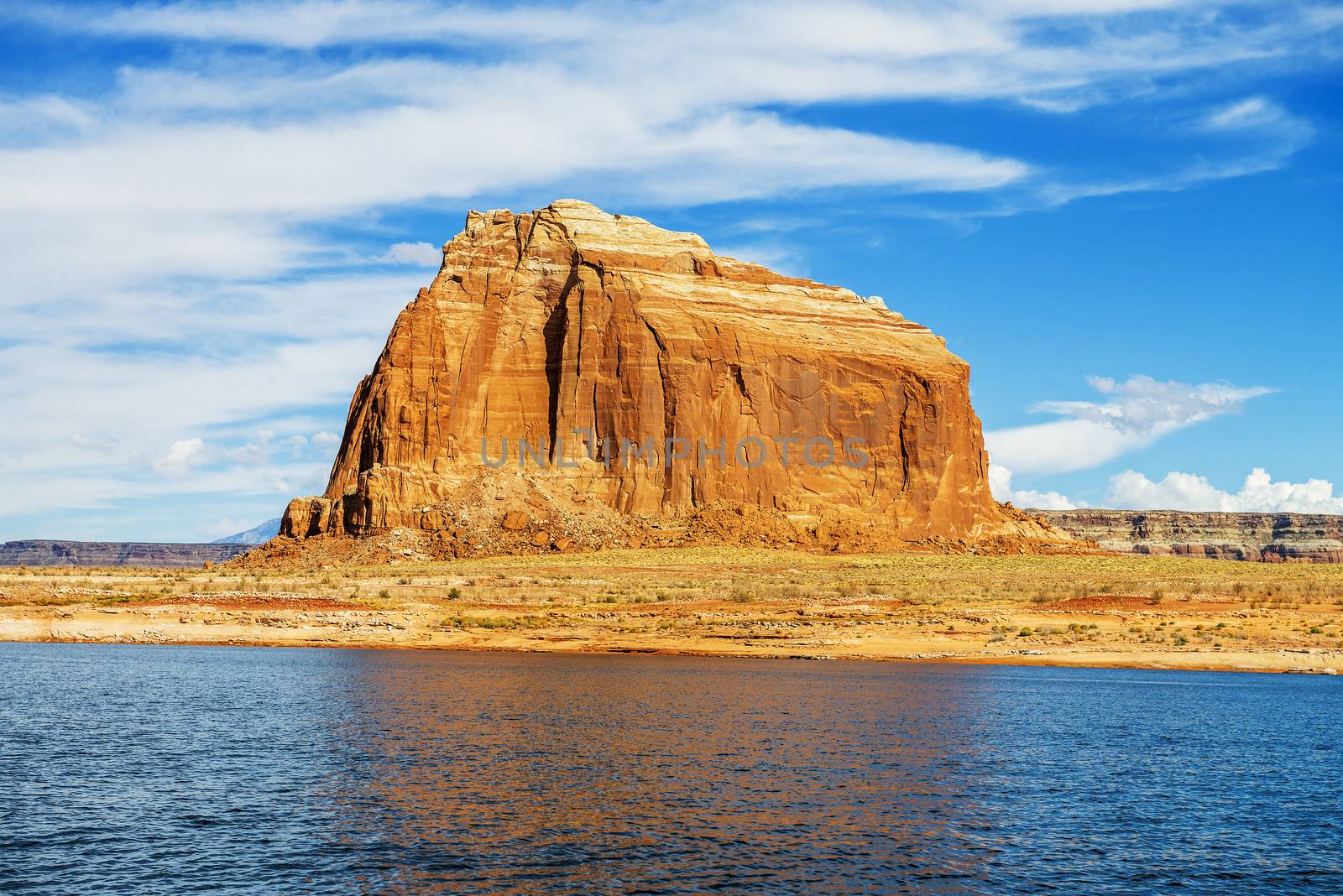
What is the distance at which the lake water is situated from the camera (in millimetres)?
16062

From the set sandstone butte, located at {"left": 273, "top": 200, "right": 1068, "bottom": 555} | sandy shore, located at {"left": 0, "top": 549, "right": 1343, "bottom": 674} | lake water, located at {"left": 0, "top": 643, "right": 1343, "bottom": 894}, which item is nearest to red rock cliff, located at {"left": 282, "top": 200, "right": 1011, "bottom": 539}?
sandstone butte, located at {"left": 273, "top": 200, "right": 1068, "bottom": 555}

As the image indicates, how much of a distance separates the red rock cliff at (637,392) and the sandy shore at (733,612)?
18.8 meters

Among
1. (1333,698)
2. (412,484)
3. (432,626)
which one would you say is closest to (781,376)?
(412,484)

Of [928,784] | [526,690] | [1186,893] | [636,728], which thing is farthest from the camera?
[526,690]

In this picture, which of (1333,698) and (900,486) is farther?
(900,486)

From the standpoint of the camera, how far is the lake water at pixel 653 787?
→ 16.1 m

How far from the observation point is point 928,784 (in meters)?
21.7

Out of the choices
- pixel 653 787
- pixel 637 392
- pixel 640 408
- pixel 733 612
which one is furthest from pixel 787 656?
pixel 637 392

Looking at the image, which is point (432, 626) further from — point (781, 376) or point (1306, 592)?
point (781, 376)

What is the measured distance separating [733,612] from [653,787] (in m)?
36.6

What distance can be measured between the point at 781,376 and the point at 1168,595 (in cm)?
4582

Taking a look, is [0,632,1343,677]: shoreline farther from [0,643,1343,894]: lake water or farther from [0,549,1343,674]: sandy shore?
[0,643,1343,894]: lake water

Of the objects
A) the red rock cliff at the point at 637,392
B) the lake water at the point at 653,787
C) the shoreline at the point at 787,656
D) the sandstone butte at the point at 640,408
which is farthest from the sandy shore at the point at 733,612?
the red rock cliff at the point at 637,392

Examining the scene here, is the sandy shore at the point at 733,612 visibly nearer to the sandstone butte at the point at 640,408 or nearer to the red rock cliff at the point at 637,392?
the sandstone butte at the point at 640,408
